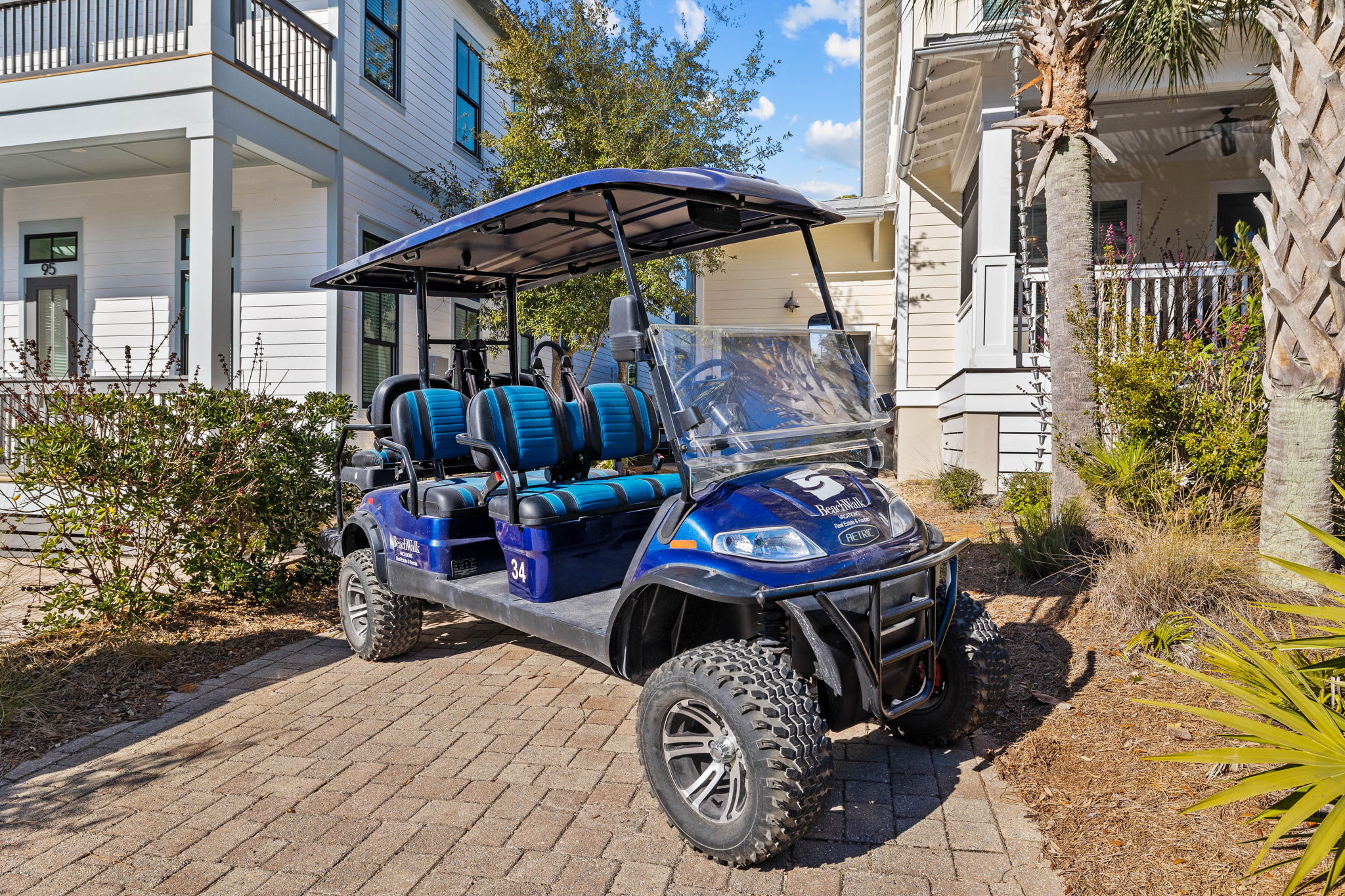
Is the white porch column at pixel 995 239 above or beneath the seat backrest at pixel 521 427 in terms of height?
above

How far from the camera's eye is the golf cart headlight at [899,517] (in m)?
3.07

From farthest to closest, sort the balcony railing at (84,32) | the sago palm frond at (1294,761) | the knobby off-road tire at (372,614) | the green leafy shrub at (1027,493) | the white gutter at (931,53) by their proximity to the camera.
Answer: the balcony railing at (84,32) → the white gutter at (931,53) → the green leafy shrub at (1027,493) → the knobby off-road tire at (372,614) → the sago palm frond at (1294,761)

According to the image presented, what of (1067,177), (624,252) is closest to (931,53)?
(1067,177)

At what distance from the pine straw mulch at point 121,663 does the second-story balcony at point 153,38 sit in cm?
657

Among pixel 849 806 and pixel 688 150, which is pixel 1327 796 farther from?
pixel 688 150

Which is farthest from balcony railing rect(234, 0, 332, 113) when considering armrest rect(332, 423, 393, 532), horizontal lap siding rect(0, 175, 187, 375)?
armrest rect(332, 423, 393, 532)

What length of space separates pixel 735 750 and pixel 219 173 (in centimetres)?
867

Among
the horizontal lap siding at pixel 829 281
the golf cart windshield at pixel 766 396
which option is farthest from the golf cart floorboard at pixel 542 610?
the horizontal lap siding at pixel 829 281

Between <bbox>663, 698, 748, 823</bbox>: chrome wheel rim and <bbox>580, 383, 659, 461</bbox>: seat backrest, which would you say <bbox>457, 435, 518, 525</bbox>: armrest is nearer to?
<bbox>580, 383, 659, 461</bbox>: seat backrest

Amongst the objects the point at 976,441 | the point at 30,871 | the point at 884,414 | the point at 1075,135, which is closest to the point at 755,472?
the point at 884,414

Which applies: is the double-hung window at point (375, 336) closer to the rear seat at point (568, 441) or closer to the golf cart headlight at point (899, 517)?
the rear seat at point (568, 441)

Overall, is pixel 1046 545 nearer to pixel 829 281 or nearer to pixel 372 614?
pixel 372 614

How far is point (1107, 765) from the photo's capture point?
3.18 metres

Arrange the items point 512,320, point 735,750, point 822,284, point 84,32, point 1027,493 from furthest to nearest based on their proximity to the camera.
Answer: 1. point 84,32
2. point 1027,493
3. point 512,320
4. point 822,284
5. point 735,750
